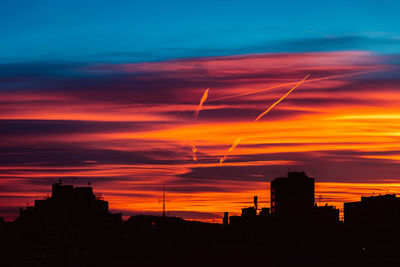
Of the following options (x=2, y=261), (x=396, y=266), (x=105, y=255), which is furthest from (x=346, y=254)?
(x=2, y=261)

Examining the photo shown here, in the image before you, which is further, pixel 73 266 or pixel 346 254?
pixel 346 254

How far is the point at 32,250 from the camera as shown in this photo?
6344 inches

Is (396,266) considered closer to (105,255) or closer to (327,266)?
(327,266)

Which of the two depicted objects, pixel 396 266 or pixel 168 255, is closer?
pixel 396 266

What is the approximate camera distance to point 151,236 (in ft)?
647

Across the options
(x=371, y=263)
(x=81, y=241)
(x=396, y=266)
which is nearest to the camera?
(x=396, y=266)

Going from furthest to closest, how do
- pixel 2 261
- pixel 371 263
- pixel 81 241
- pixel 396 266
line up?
pixel 81 241 → pixel 371 263 → pixel 396 266 → pixel 2 261

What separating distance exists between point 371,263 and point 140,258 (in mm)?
47960

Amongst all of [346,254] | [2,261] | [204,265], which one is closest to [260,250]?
[346,254]

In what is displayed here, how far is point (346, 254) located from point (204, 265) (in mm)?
42272

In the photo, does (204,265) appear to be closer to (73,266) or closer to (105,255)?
(105,255)

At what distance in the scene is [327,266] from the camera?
544 feet

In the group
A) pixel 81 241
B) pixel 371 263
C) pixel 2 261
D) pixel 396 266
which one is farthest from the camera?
pixel 81 241

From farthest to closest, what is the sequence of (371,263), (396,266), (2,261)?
(371,263) < (396,266) < (2,261)
